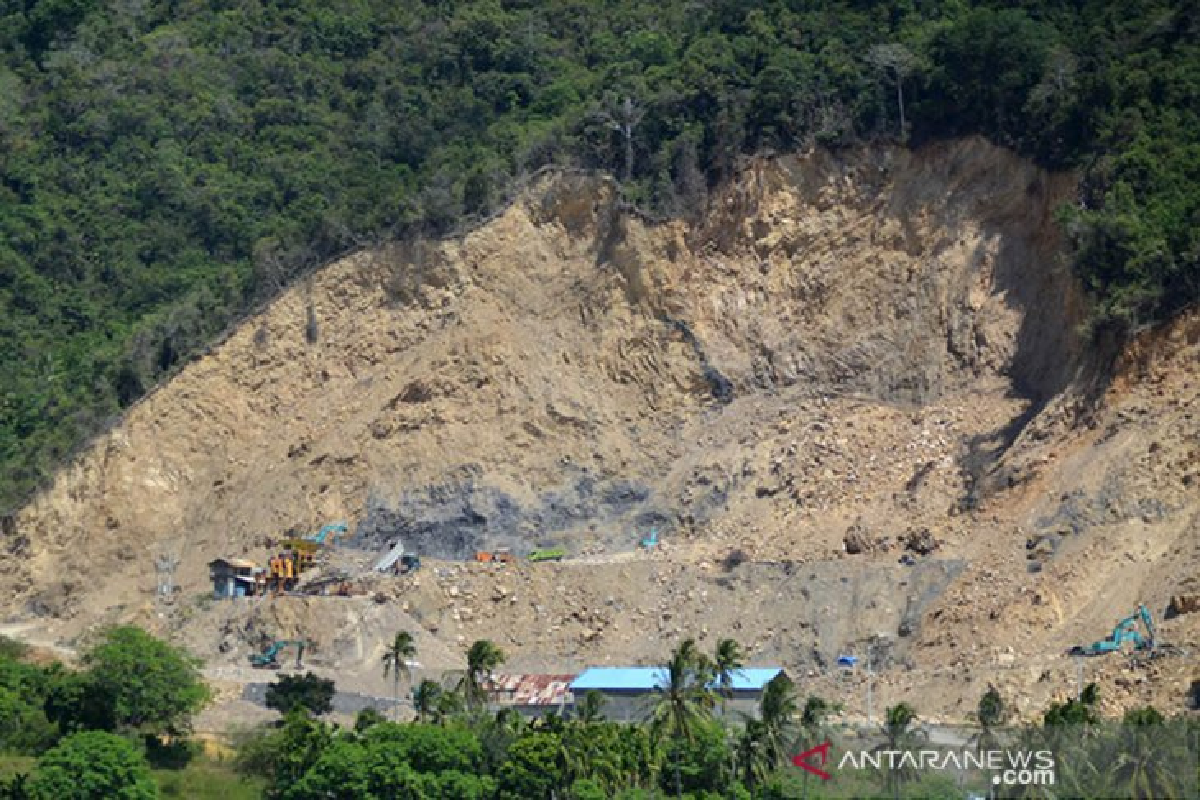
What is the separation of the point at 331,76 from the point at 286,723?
1973 inches

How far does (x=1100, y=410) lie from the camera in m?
74.7

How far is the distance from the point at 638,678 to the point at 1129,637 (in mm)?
13542

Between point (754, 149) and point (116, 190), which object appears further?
point (116, 190)

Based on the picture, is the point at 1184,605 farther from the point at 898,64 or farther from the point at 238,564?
the point at 238,564

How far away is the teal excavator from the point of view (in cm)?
6731

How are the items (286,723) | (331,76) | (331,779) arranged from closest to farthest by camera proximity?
(331,779) < (286,723) < (331,76)

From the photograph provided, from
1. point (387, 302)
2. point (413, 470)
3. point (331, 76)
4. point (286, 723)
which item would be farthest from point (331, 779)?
point (331, 76)

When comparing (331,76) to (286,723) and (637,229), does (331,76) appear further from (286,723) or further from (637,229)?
(286,723)

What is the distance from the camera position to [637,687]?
70.8 m

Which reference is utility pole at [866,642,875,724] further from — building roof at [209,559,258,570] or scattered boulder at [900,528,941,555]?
building roof at [209,559,258,570]

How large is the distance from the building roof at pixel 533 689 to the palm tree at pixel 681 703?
8.04 metres

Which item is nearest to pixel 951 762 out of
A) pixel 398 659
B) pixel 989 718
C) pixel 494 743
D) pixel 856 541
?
pixel 989 718

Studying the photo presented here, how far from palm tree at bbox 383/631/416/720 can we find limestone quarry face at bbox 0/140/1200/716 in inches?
35.7

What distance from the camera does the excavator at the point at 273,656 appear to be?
77062mm
